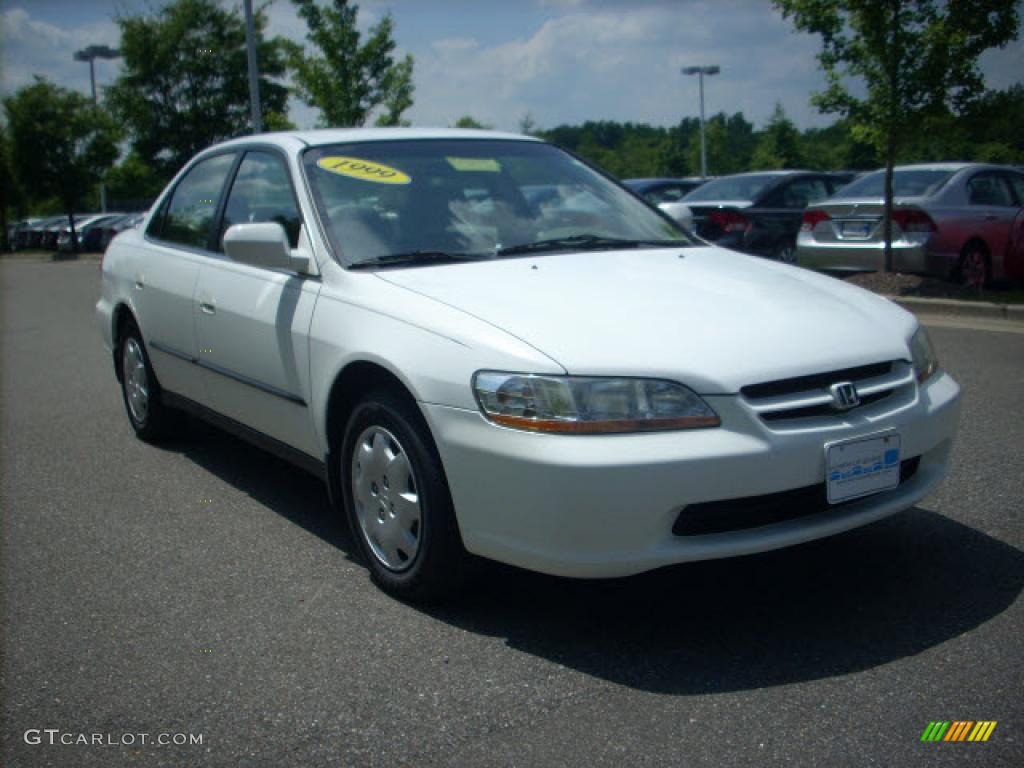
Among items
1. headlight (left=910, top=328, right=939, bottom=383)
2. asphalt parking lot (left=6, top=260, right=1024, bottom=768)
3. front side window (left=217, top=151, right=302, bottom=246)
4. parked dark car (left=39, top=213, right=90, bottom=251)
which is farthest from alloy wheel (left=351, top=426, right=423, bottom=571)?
parked dark car (left=39, top=213, right=90, bottom=251)

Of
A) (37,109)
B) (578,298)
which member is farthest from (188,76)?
(578,298)

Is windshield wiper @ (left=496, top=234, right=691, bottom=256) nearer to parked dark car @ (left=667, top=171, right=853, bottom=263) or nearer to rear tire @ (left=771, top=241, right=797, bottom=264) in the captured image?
parked dark car @ (left=667, top=171, right=853, bottom=263)

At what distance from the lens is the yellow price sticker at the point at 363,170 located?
4473mm

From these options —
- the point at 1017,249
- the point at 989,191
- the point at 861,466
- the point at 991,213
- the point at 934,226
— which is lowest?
the point at 861,466

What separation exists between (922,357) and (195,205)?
370cm

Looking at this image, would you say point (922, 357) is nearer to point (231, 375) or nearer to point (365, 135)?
point (365, 135)

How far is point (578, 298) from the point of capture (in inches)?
143

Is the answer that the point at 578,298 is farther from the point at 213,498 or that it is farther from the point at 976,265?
the point at 976,265

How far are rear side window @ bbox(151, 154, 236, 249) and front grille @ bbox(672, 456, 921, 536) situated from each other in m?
3.13

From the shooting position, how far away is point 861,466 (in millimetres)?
3338

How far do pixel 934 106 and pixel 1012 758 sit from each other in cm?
1068

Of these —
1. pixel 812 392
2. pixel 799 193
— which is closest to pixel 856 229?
pixel 799 193

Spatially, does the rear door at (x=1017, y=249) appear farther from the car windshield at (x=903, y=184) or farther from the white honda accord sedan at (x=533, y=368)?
the white honda accord sedan at (x=533, y=368)

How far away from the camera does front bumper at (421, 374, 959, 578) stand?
3.08m
